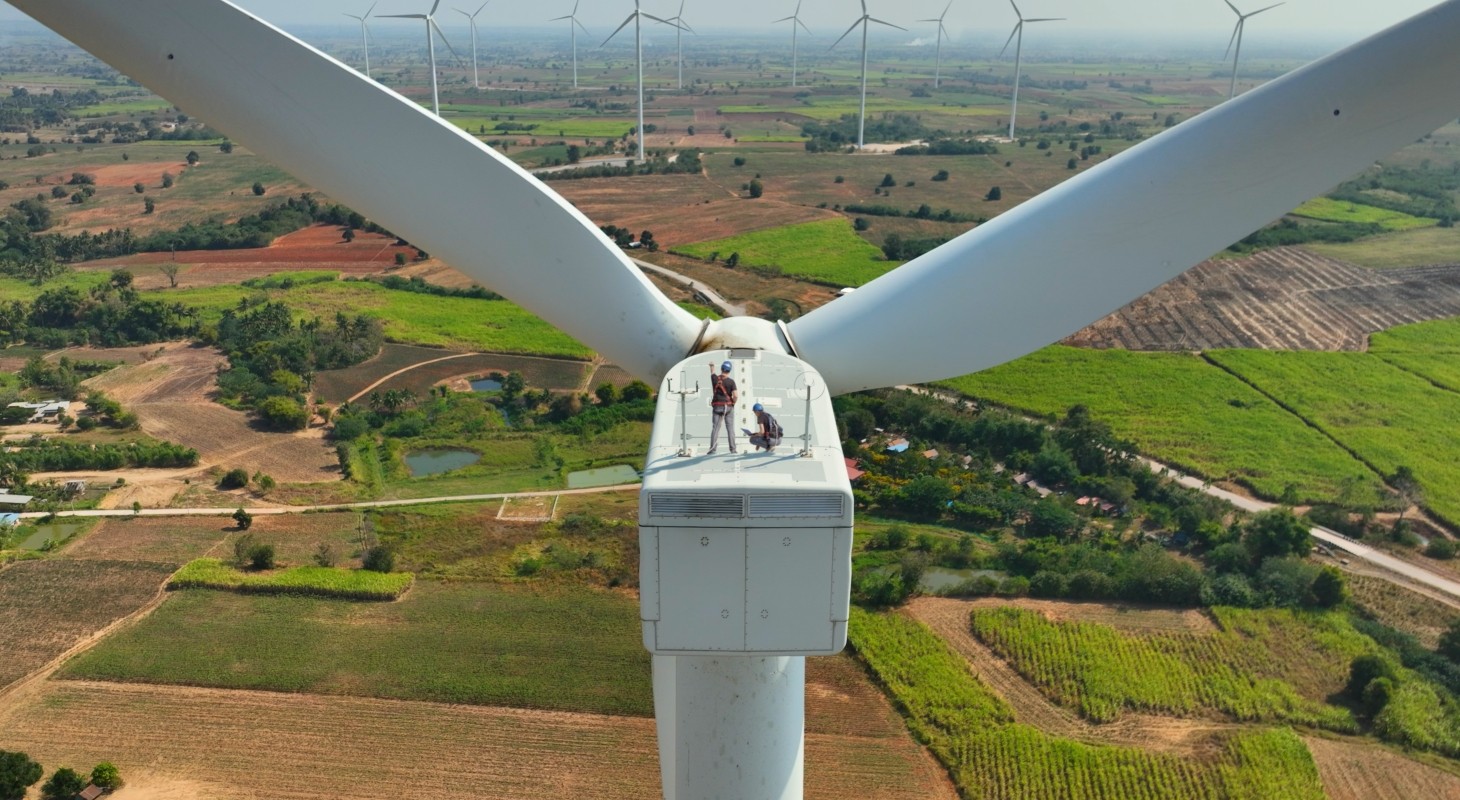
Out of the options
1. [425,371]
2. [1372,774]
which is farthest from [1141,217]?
[425,371]

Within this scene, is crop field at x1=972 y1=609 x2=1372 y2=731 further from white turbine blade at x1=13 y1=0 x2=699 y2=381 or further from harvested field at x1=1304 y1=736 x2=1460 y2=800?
white turbine blade at x1=13 y1=0 x2=699 y2=381

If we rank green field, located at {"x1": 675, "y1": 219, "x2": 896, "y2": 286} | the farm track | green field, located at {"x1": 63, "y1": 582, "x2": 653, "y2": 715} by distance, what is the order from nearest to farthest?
the farm track
green field, located at {"x1": 63, "y1": 582, "x2": 653, "y2": 715}
green field, located at {"x1": 675, "y1": 219, "x2": 896, "y2": 286}

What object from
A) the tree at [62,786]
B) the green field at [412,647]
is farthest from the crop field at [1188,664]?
the tree at [62,786]

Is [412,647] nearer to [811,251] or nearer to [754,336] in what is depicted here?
[754,336]

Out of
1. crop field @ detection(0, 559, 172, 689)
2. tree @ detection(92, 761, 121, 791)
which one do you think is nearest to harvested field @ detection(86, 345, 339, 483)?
crop field @ detection(0, 559, 172, 689)

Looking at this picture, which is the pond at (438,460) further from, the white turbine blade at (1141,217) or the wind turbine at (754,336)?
the white turbine blade at (1141,217)

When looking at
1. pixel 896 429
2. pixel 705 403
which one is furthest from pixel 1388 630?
pixel 705 403
